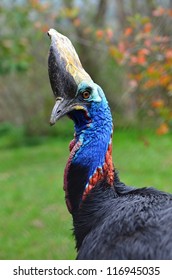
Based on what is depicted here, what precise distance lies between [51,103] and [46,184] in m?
5.60

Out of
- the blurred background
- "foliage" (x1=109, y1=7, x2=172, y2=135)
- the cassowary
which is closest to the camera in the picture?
the cassowary

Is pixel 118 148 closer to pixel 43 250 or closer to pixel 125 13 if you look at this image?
pixel 125 13

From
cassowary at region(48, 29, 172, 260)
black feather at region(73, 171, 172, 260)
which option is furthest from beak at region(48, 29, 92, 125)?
black feather at region(73, 171, 172, 260)

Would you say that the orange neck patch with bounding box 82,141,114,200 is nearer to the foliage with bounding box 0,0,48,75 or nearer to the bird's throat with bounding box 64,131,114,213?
the bird's throat with bounding box 64,131,114,213

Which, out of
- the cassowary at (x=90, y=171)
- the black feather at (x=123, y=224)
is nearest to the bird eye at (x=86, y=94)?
the cassowary at (x=90, y=171)

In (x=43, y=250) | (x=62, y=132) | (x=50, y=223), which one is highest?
(x=62, y=132)

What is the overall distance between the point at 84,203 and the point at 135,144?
30.8 ft

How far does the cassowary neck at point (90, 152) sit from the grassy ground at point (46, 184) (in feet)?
6.72

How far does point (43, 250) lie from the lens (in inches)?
259

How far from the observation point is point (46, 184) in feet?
31.7

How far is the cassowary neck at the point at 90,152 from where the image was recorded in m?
3.34

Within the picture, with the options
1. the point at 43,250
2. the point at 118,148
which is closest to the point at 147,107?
the point at 43,250

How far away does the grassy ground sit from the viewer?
Answer: 22.2 ft

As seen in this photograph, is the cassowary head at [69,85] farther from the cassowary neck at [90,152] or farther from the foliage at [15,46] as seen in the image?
the foliage at [15,46]
